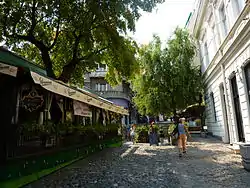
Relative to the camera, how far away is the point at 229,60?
11.7 meters

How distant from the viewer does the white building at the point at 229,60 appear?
9.58m

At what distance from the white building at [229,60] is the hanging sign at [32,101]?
7961 millimetres

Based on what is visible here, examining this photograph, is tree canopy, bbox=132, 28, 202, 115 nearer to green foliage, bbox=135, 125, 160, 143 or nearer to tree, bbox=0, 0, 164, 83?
green foliage, bbox=135, 125, 160, 143

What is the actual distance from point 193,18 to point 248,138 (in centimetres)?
1308

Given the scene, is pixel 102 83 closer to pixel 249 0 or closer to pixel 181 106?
pixel 181 106

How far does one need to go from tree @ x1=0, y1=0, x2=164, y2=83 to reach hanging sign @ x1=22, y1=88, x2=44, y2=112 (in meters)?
3.43

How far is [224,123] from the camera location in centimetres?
1423

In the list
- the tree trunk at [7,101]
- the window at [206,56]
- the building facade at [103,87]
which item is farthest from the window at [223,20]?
the building facade at [103,87]

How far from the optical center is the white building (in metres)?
9.58

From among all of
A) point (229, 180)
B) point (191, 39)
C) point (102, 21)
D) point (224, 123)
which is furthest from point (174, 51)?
point (229, 180)

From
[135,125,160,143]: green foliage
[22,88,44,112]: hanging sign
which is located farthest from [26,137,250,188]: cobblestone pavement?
[135,125,160,143]: green foliage

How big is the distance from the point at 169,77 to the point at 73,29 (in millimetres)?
9610

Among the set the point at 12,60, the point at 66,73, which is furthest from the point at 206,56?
Result: the point at 12,60

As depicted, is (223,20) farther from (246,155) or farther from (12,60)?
(12,60)
